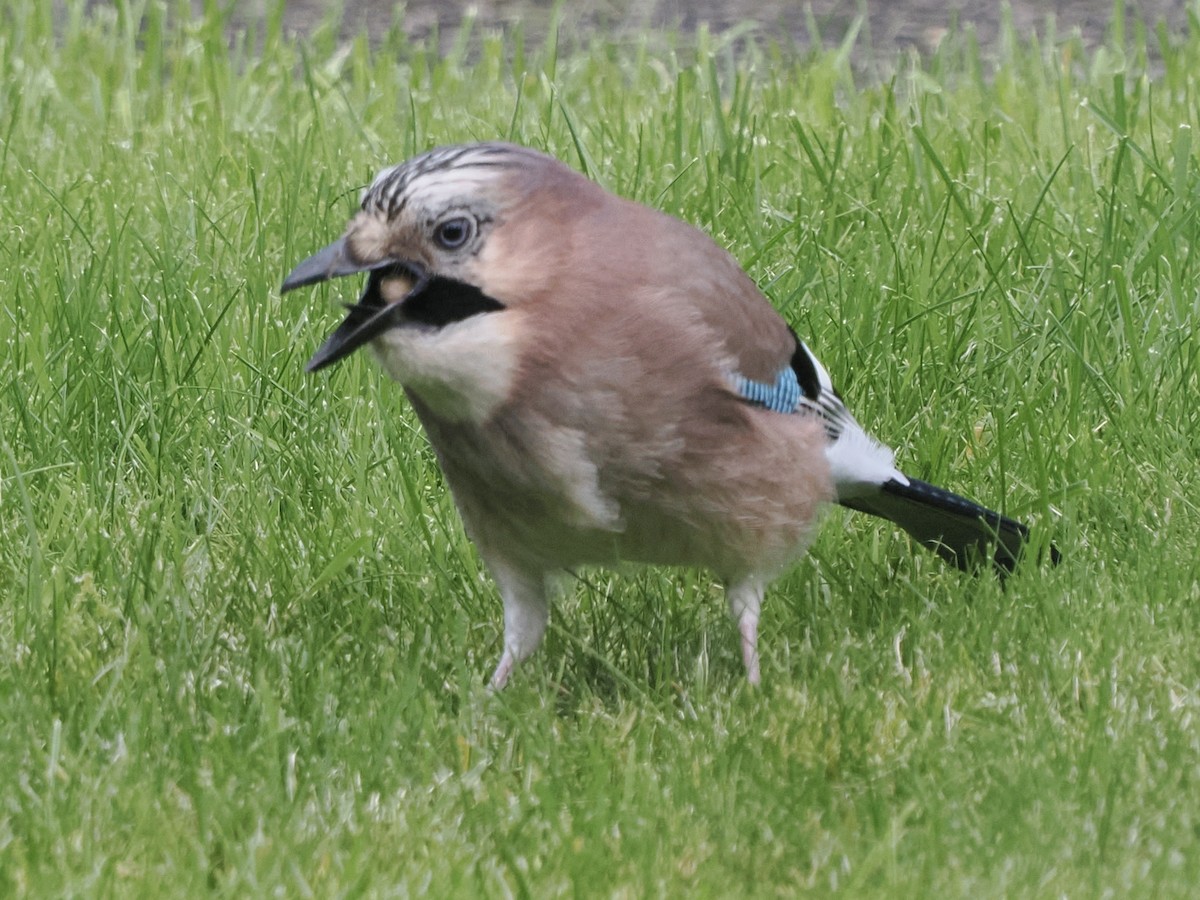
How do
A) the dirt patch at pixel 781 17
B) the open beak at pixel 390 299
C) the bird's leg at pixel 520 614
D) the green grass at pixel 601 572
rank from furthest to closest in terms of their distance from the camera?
the dirt patch at pixel 781 17, the bird's leg at pixel 520 614, the open beak at pixel 390 299, the green grass at pixel 601 572

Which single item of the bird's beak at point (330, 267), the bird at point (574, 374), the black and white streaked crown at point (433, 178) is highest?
the black and white streaked crown at point (433, 178)

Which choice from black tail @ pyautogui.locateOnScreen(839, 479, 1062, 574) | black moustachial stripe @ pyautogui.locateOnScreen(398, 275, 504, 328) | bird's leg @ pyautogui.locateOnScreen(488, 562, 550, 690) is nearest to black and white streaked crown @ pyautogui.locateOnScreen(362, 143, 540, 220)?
black moustachial stripe @ pyautogui.locateOnScreen(398, 275, 504, 328)

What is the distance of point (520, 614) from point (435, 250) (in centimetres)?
81

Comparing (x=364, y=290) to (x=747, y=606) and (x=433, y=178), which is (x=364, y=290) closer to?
(x=433, y=178)

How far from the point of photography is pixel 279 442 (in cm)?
420

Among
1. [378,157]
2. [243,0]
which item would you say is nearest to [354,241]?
[378,157]

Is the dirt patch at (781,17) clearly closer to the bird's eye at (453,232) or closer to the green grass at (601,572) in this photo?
the green grass at (601,572)

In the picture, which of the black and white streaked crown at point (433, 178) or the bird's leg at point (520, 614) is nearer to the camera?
the black and white streaked crown at point (433, 178)

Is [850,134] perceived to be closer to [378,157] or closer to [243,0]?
[378,157]

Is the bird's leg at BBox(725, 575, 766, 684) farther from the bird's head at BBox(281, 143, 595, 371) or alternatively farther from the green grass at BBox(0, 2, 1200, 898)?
the bird's head at BBox(281, 143, 595, 371)

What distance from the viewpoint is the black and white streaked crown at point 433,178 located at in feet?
9.57

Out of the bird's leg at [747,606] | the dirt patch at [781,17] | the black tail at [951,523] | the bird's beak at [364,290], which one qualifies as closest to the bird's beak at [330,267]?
the bird's beak at [364,290]

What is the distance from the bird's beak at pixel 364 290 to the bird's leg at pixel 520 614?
626mm

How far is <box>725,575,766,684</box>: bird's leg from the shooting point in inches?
139
